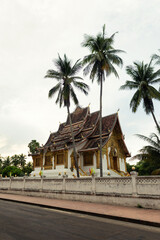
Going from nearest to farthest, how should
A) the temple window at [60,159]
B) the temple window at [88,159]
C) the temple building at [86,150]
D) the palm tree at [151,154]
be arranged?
the palm tree at [151,154] → the temple building at [86,150] → the temple window at [88,159] → the temple window at [60,159]

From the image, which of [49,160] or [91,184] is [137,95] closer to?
[91,184]

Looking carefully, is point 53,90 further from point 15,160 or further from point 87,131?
point 15,160

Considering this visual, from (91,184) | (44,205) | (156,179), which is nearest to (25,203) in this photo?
(44,205)

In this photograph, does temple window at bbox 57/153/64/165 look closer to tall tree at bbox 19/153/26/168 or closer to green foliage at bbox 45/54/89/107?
green foliage at bbox 45/54/89/107

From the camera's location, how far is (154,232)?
5742 mm

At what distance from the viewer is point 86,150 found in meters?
24.4

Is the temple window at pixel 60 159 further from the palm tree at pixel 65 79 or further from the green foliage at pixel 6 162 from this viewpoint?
the green foliage at pixel 6 162

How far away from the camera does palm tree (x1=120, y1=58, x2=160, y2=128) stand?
20.7 meters

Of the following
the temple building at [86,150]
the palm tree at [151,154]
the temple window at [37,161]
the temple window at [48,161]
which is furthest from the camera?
the temple window at [37,161]

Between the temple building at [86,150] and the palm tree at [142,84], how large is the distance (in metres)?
6.35

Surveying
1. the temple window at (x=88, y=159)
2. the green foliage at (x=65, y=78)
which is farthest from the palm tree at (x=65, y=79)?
the temple window at (x=88, y=159)

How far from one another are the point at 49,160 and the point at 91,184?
16748 mm

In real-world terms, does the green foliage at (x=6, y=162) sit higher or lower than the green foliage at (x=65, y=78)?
lower

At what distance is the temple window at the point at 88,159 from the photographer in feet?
81.7
